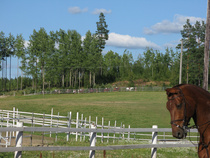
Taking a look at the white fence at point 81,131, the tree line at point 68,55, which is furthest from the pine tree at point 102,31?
A: the white fence at point 81,131

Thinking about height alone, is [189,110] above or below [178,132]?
above

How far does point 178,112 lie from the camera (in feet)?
20.8

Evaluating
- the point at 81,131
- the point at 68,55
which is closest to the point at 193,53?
the point at 68,55

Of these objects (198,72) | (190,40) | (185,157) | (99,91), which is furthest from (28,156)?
(190,40)

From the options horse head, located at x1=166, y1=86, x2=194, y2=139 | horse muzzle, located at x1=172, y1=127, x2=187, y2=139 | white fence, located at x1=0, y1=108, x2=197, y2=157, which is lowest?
white fence, located at x1=0, y1=108, x2=197, y2=157

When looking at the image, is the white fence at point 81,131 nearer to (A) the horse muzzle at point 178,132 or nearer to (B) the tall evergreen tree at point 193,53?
A: (A) the horse muzzle at point 178,132

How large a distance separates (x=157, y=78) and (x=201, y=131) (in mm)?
120095

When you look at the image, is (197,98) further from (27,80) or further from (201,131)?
(27,80)

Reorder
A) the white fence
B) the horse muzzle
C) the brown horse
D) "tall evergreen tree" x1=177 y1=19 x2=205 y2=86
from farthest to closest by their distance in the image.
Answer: "tall evergreen tree" x1=177 y1=19 x2=205 y2=86 < the white fence < the brown horse < the horse muzzle

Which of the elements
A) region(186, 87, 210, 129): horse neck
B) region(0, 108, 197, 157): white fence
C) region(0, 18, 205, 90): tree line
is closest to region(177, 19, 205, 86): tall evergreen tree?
region(0, 18, 205, 90): tree line

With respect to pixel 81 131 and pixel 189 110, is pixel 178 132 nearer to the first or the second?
pixel 189 110

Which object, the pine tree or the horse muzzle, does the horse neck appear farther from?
the pine tree

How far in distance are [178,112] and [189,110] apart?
34cm

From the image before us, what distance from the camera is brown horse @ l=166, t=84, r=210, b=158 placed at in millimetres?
6293
